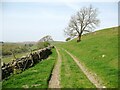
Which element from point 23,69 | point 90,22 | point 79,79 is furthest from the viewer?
point 90,22

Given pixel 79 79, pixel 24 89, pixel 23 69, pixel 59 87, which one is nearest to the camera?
pixel 24 89

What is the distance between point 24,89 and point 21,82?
2578 millimetres

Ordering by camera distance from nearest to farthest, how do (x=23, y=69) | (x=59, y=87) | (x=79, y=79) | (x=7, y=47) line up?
(x=59, y=87), (x=79, y=79), (x=23, y=69), (x=7, y=47)

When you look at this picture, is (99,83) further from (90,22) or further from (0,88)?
(90,22)

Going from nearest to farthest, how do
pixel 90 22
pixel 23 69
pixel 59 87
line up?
1. pixel 59 87
2. pixel 23 69
3. pixel 90 22

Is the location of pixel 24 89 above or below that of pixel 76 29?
below

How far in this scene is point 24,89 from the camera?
16.2m

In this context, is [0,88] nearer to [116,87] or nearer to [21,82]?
[21,82]

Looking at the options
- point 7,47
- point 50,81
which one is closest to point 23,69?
point 50,81

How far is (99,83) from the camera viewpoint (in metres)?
18.9

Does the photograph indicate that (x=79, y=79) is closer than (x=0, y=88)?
No

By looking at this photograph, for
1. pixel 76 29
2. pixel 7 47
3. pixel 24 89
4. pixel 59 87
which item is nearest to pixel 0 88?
pixel 24 89

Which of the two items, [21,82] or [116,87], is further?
[21,82]

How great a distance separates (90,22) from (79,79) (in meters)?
71.9
